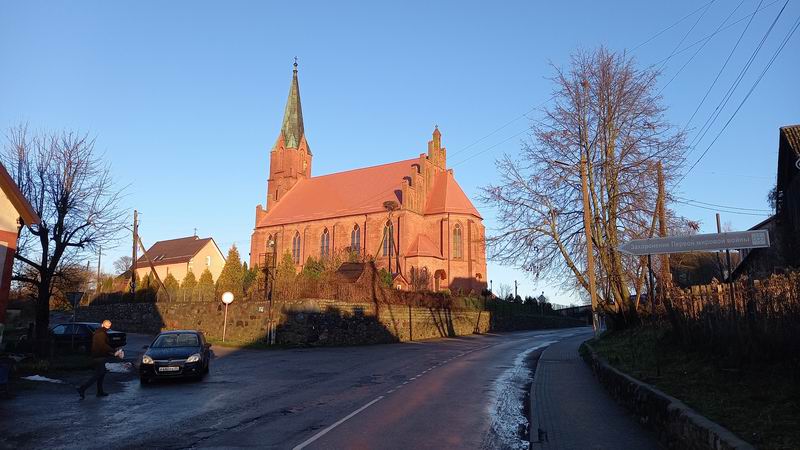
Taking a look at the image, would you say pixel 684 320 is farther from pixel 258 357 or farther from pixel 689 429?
pixel 258 357

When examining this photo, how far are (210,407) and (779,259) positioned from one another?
23.7 meters

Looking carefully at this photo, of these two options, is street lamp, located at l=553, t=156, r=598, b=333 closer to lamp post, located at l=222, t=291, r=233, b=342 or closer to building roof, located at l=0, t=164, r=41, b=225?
lamp post, located at l=222, t=291, r=233, b=342

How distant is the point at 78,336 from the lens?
25656mm

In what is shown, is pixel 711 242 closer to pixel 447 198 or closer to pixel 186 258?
pixel 447 198

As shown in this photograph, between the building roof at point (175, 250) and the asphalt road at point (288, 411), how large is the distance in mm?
66832

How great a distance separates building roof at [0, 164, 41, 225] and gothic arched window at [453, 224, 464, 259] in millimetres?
42143

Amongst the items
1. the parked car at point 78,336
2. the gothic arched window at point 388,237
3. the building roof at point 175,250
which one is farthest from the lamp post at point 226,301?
the building roof at point 175,250

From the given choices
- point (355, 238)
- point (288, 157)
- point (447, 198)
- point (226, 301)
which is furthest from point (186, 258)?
point (226, 301)

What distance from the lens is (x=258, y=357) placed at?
22031 mm

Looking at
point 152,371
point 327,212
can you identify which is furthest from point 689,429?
point 327,212

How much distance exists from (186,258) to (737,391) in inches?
3123

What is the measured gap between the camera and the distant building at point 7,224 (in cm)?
1569

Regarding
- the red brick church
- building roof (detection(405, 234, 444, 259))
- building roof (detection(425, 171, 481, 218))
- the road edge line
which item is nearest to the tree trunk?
the road edge line

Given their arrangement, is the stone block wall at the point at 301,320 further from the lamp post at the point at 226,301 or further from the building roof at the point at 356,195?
the building roof at the point at 356,195
